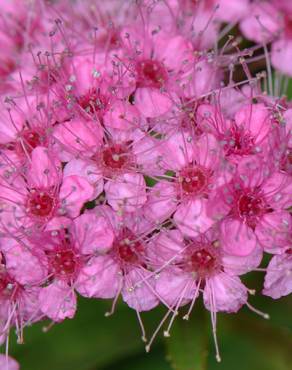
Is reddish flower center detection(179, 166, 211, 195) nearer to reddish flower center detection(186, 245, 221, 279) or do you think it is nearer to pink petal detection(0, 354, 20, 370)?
reddish flower center detection(186, 245, 221, 279)

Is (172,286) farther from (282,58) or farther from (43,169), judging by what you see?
(282,58)

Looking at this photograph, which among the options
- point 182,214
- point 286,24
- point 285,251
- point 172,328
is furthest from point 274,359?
point 286,24

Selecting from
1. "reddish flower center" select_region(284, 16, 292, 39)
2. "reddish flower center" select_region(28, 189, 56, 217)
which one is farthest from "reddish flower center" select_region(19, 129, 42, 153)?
"reddish flower center" select_region(284, 16, 292, 39)

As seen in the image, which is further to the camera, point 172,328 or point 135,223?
point 172,328

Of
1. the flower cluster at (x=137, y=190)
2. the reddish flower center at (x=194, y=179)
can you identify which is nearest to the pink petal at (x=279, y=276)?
A: the flower cluster at (x=137, y=190)

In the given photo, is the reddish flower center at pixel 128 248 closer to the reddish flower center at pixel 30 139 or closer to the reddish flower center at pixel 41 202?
the reddish flower center at pixel 41 202

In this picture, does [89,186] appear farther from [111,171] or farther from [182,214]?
[182,214]
